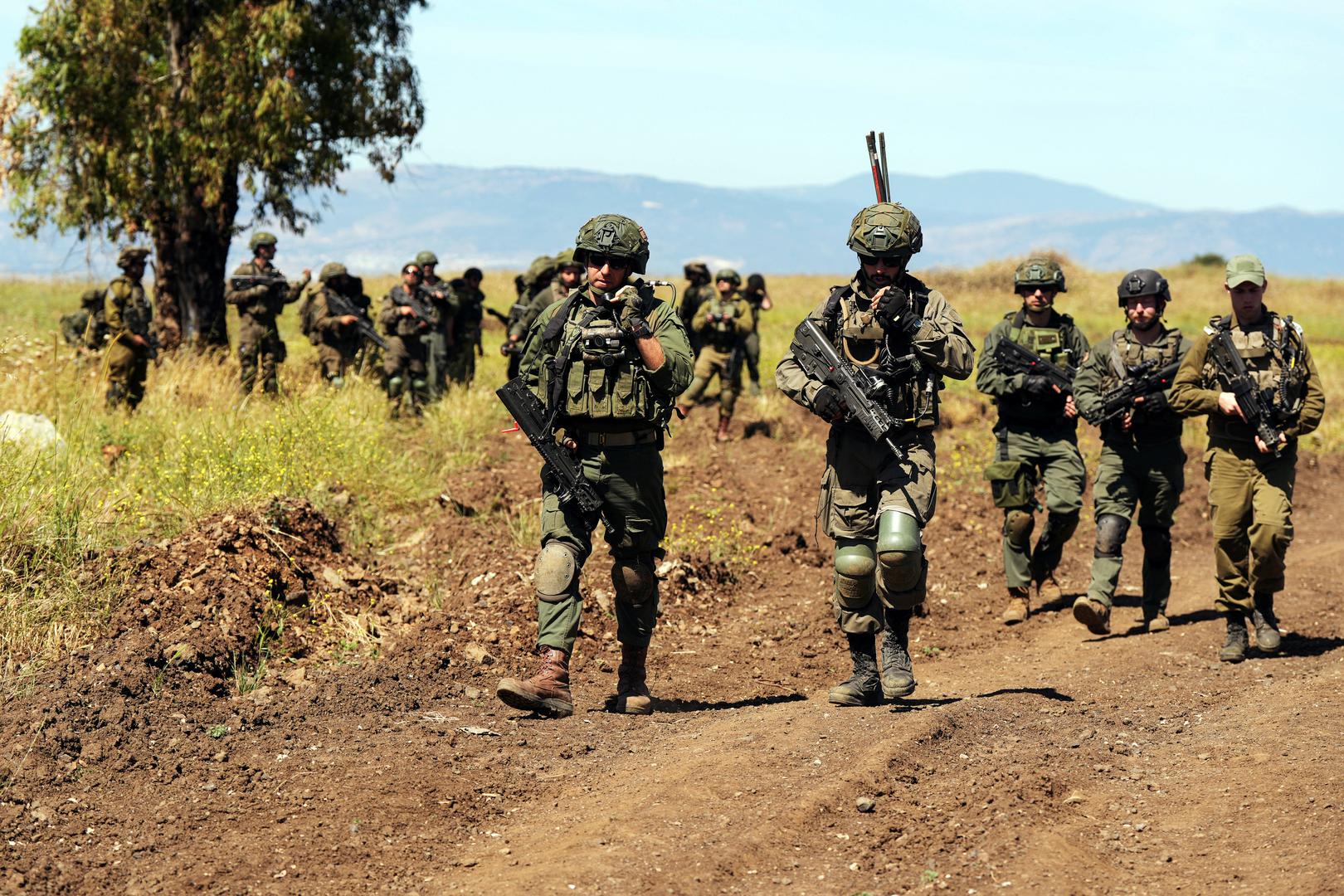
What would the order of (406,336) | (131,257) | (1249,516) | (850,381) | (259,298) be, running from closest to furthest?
1. (850,381)
2. (1249,516)
3. (131,257)
4. (406,336)
5. (259,298)

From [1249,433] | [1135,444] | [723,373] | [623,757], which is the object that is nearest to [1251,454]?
[1249,433]

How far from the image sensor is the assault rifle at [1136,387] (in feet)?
26.3

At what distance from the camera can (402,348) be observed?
1377 cm

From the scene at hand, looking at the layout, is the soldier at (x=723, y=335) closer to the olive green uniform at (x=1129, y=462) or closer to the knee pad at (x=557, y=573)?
the olive green uniform at (x=1129, y=462)

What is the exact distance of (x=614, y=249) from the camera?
589cm

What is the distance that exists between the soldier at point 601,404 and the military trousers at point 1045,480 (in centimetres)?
322

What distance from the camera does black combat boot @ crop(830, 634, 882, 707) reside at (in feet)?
20.0

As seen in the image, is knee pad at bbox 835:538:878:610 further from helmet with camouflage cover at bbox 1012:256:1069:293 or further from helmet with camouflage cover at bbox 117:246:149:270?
helmet with camouflage cover at bbox 117:246:149:270

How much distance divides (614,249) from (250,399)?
6.93 m

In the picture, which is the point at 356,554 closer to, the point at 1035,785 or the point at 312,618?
the point at 312,618

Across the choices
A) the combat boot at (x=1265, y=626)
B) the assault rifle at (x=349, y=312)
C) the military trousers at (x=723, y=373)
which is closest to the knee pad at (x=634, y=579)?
the combat boot at (x=1265, y=626)

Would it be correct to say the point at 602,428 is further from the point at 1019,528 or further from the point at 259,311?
the point at 259,311

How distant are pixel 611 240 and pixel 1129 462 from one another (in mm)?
3925

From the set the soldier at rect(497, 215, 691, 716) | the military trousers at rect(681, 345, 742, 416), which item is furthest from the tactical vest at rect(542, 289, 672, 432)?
the military trousers at rect(681, 345, 742, 416)
